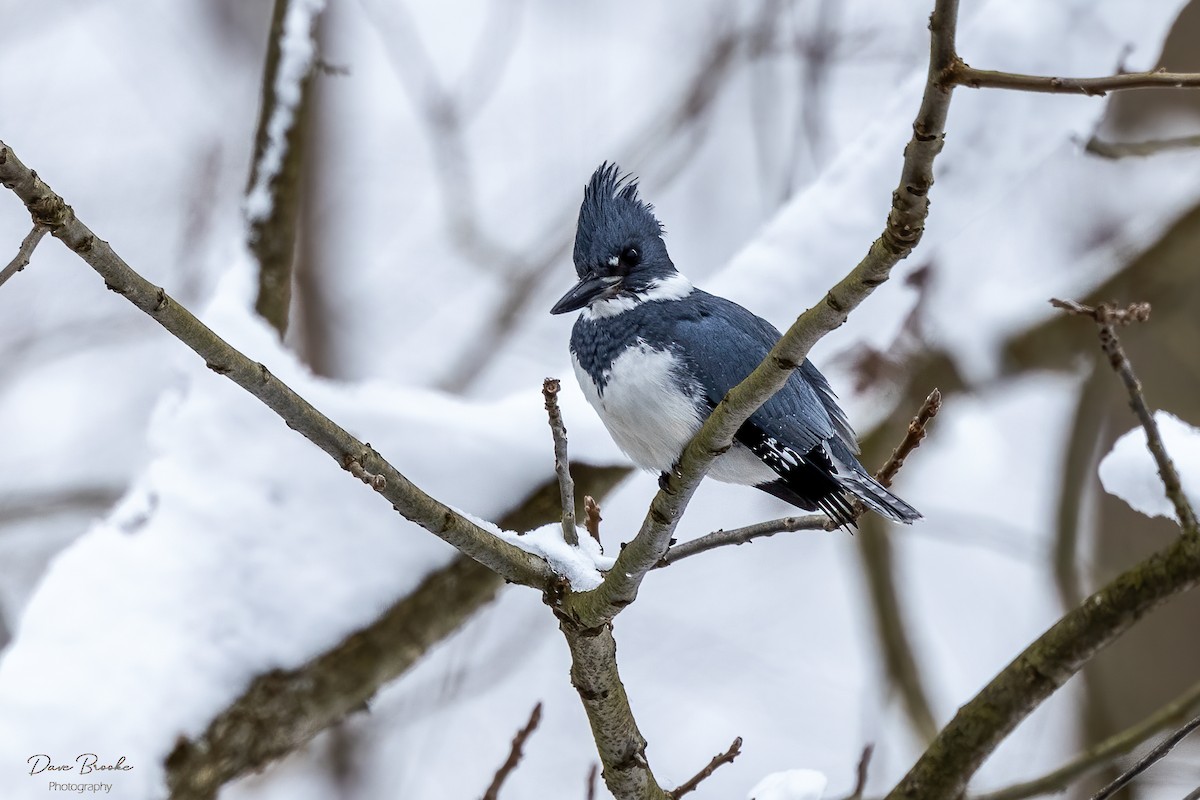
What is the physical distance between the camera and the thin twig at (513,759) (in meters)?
1.96

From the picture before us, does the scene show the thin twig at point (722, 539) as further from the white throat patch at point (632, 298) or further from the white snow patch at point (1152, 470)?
the white throat patch at point (632, 298)

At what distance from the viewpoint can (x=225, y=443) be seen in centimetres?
282

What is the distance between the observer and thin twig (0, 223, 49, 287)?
1280 millimetres

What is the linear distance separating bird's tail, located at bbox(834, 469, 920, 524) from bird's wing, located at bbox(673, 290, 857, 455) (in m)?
0.11

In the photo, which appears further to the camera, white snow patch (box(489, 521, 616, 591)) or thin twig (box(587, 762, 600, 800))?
thin twig (box(587, 762, 600, 800))

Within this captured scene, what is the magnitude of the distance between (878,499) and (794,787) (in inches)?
26.7

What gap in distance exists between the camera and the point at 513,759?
2.02 m

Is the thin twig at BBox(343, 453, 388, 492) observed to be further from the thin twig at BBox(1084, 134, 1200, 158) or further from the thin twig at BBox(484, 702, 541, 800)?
the thin twig at BBox(1084, 134, 1200, 158)

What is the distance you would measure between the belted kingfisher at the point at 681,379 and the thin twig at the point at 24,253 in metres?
1.09

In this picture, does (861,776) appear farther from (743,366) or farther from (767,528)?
(743,366)

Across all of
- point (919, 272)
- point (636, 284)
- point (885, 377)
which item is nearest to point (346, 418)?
point (636, 284)

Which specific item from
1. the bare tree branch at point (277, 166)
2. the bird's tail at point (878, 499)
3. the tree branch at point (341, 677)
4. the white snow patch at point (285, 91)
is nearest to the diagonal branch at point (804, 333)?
the bird's tail at point (878, 499)

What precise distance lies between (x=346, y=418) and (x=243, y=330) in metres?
0.39
